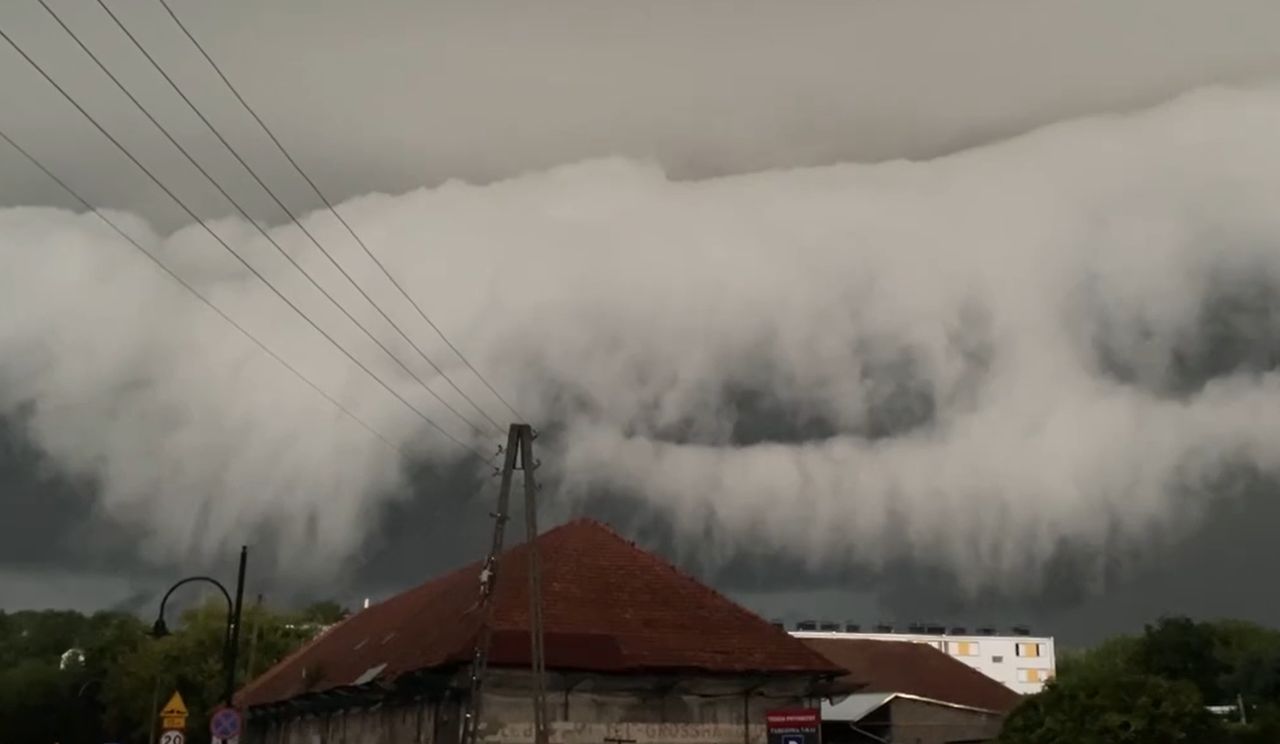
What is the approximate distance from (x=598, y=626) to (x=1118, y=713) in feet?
47.3

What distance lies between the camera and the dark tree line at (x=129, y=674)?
76.0 m

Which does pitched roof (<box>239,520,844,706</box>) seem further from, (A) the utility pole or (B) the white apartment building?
(B) the white apartment building

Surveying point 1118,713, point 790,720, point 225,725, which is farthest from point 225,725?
point 1118,713

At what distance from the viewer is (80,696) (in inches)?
3706

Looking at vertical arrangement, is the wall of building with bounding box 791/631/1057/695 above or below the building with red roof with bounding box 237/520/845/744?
above

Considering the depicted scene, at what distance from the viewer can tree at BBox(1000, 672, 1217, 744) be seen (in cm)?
3158

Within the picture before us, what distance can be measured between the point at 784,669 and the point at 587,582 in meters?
6.90

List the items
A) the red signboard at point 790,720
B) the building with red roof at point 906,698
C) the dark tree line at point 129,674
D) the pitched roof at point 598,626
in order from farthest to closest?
the dark tree line at point 129,674, the building with red roof at point 906,698, the pitched roof at point 598,626, the red signboard at point 790,720

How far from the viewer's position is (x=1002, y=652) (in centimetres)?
14025

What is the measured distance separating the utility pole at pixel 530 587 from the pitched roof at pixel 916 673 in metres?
35.8

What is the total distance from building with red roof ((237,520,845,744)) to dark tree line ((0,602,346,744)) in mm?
24559

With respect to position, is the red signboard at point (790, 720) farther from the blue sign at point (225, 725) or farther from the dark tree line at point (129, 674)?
the dark tree line at point (129, 674)

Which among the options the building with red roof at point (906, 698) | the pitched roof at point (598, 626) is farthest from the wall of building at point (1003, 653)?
the pitched roof at point (598, 626)

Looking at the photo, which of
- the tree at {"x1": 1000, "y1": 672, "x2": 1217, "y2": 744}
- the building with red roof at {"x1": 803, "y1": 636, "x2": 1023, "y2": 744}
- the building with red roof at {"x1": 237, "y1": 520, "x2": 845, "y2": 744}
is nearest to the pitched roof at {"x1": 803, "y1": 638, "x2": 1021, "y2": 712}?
the building with red roof at {"x1": 803, "y1": 636, "x2": 1023, "y2": 744}
